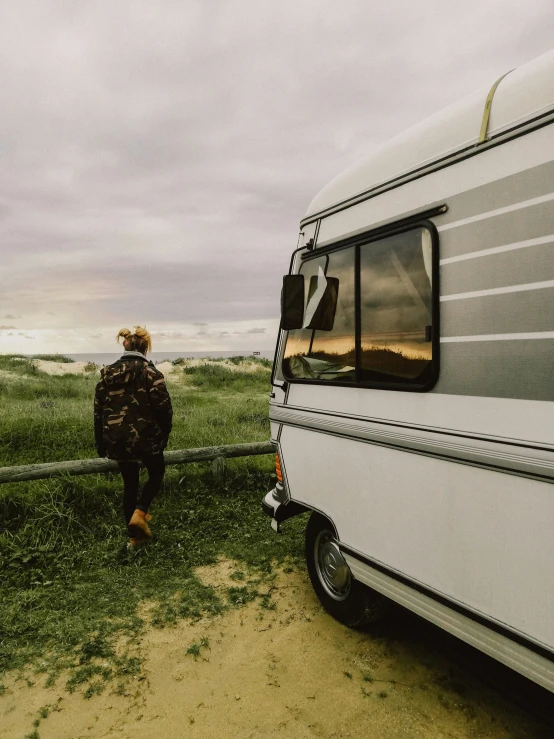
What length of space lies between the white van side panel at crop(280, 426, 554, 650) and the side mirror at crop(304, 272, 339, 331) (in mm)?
769

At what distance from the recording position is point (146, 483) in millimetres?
5004

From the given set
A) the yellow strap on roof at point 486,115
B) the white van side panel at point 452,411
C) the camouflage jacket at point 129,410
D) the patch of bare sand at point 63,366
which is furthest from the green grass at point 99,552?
the patch of bare sand at point 63,366

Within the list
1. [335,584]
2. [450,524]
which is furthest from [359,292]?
[335,584]

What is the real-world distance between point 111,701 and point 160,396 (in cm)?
249

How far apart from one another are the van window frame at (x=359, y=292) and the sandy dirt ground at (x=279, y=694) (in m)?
1.77

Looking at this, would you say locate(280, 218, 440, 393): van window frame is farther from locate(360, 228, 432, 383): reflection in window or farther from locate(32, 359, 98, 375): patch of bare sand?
locate(32, 359, 98, 375): patch of bare sand

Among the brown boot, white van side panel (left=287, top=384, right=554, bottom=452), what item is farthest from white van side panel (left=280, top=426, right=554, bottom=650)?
the brown boot

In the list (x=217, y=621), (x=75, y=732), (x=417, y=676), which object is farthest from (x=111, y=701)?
(x=417, y=676)

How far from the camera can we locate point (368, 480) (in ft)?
10.1

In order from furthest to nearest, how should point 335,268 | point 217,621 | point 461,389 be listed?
point 217,621, point 335,268, point 461,389

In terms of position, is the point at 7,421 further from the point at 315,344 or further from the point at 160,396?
the point at 315,344

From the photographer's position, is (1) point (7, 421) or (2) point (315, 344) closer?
(2) point (315, 344)

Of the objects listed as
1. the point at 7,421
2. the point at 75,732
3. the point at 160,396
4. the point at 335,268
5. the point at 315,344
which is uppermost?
the point at 335,268

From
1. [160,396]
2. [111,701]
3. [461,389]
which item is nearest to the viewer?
[461,389]
